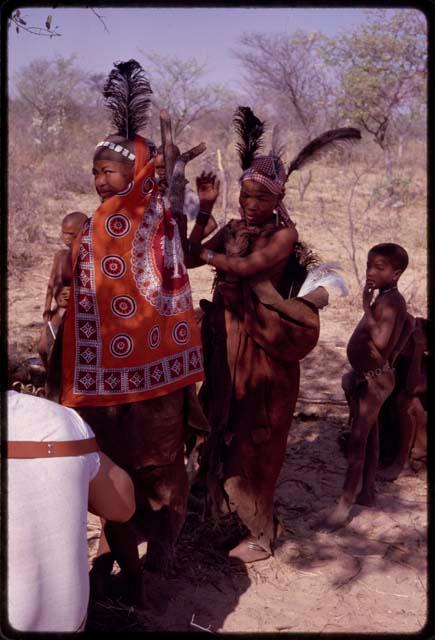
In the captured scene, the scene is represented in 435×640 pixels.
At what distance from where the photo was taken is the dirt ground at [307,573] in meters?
3.41

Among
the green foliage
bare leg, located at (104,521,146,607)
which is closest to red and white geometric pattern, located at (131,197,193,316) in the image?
bare leg, located at (104,521,146,607)

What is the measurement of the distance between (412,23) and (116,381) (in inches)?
594

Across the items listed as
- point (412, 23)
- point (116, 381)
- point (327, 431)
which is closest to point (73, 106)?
point (412, 23)

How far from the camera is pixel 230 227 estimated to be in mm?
3781

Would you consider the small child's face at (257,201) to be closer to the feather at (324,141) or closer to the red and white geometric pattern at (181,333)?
the feather at (324,141)

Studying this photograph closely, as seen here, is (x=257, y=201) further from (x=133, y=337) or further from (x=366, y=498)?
(x=366, y=498)

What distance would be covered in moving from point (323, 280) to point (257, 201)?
1.62 feet

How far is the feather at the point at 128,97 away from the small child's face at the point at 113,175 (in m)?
0.19

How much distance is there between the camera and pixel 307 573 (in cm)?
386

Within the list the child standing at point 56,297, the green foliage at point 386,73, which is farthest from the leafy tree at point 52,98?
the child standing at point 56,297

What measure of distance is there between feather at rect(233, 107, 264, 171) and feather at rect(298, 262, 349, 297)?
26.2 inches

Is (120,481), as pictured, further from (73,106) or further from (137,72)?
(73,106)

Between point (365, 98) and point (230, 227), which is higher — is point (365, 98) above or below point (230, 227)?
above

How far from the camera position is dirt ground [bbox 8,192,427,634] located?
341 centimetres
